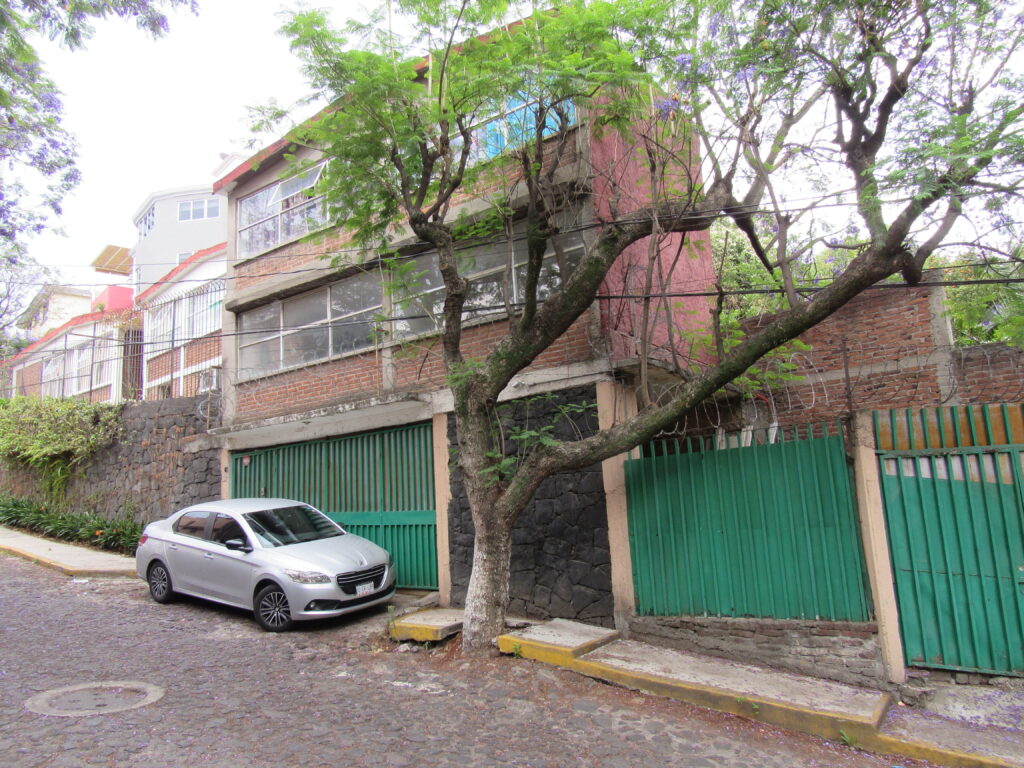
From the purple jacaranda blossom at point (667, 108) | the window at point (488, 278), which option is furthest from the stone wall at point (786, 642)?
the purple jacaranda blossom at point (667, 108)

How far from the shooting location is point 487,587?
6.70 metres

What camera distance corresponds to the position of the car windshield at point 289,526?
27.3 ft

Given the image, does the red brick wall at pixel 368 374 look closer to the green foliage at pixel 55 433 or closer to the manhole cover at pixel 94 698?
the manhole cover at pixel 94 698

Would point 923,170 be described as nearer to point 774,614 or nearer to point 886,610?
point 886,610

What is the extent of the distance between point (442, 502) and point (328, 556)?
5.80ft

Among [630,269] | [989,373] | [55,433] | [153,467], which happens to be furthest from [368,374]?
[55,433]

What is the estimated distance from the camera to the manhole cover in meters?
5.11

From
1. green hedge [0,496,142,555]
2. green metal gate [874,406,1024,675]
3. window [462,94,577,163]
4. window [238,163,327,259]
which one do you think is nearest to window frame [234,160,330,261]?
window [238,163,327,259]

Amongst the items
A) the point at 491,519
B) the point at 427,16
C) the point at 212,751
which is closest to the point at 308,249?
the point at 427,16

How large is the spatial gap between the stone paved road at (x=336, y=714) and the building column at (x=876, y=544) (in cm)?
120

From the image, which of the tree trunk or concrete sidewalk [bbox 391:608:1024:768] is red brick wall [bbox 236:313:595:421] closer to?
the tree trunk

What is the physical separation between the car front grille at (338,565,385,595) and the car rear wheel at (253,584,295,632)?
2.15ft

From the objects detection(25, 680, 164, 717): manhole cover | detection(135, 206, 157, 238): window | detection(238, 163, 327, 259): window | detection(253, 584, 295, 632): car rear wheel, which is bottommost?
detection(25, 680, 164, 717): manhole cover

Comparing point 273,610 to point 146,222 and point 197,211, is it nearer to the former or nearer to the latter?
point 197,211
